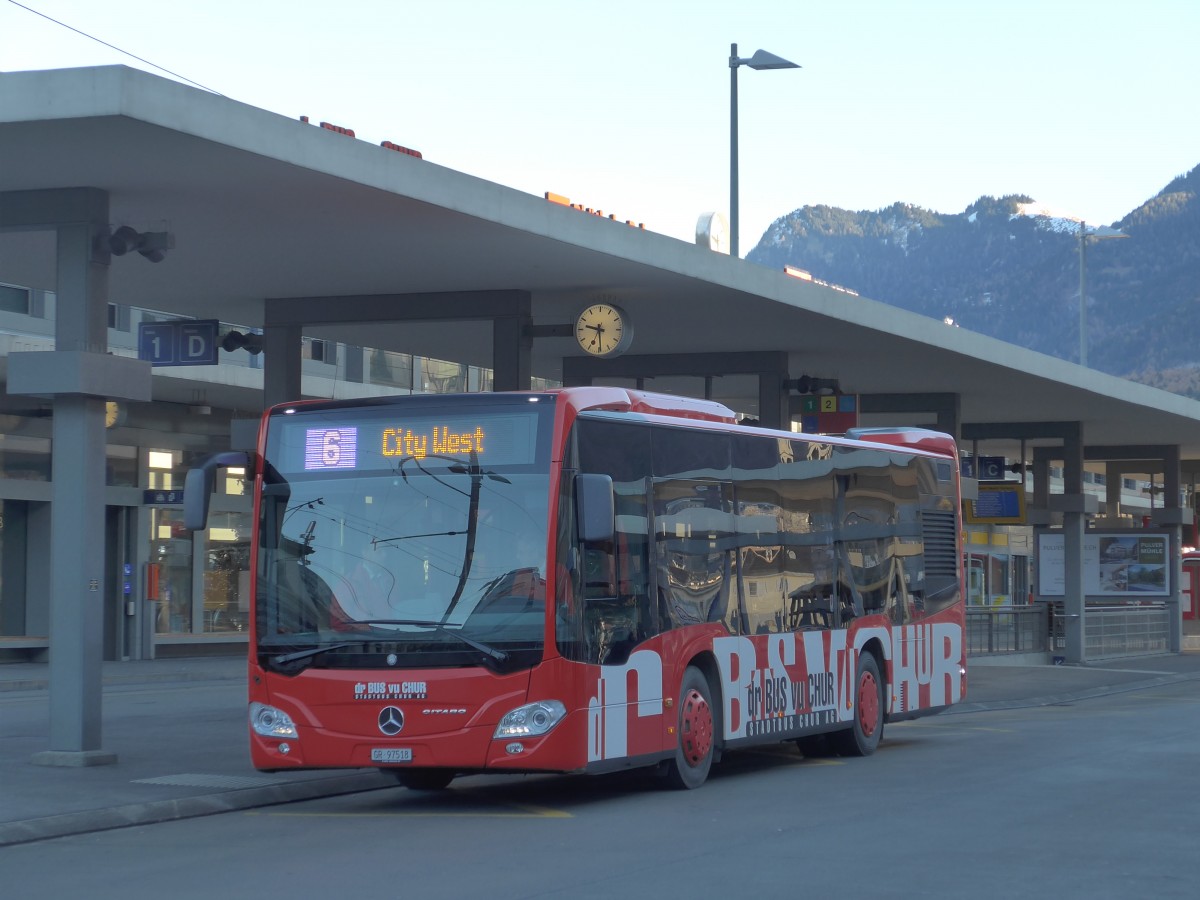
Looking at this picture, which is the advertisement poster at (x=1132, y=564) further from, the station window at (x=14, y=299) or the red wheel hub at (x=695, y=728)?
the red wheel hub at (x=695, y=728)

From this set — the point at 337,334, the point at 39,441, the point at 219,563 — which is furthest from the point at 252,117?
the point at 219,563

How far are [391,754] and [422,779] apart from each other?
210 centimetres

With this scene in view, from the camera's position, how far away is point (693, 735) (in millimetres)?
14453

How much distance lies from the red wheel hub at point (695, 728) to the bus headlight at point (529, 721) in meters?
1.87

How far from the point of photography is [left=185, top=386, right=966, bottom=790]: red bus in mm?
12719

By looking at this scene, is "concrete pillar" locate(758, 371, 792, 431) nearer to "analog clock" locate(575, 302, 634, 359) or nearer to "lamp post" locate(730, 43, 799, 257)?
"lamp post" locate(730, 43, 799, 257)

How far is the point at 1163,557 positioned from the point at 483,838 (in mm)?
37870

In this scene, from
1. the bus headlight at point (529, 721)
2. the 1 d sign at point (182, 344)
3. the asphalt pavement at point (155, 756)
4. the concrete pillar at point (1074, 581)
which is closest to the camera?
the bus headlight at point (529, 721)

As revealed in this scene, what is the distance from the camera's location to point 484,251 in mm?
19266

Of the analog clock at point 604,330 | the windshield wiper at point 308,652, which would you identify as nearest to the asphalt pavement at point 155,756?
the windshield wiper at point 308,652

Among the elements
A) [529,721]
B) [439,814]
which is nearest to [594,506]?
[529,721]

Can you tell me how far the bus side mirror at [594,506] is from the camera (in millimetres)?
12703

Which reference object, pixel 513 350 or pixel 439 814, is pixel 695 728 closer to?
pixel 439 814

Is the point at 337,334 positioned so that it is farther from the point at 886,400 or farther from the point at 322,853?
the point at 322,853
